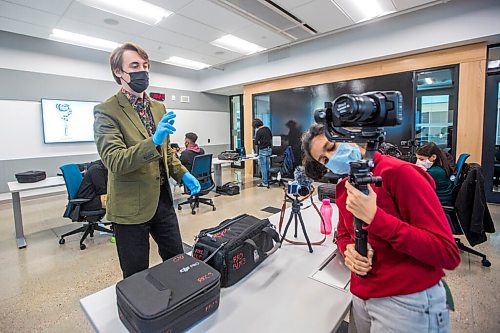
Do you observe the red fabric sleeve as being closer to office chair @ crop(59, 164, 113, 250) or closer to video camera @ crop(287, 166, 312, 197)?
video camera @ crop(287, 166, 312, 197)

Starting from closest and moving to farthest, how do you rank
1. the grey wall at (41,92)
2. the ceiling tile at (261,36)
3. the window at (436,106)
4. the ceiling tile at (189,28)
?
the ceiling tile at (189,28), the window at (436,106), the ceiling tile at (261,36), the grey wall at (41,92)

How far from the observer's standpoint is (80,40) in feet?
16.7

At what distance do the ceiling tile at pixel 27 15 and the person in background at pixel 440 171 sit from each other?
5249mm

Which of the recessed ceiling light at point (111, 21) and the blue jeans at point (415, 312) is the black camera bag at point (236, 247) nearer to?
the blue jeans at point (415, 312)

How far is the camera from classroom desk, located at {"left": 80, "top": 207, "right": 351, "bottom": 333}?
2.94ft

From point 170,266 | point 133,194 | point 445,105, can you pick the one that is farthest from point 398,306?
point 445,105

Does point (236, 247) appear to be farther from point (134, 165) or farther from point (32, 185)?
point (32, 185)

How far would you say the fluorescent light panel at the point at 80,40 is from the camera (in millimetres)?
4777

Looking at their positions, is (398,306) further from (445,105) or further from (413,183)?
(445,105)

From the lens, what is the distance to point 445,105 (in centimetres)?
444

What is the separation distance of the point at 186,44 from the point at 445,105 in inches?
188

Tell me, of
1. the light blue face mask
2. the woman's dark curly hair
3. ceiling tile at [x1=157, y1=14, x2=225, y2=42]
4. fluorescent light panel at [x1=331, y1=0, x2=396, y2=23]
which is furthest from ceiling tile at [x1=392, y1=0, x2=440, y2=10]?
the light blue face mask

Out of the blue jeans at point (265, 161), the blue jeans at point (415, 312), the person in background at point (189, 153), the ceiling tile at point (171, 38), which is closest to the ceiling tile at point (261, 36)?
the ceiling tile at point (171, 38)

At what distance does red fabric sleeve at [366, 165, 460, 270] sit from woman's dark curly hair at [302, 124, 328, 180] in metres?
Answer: 0.34
